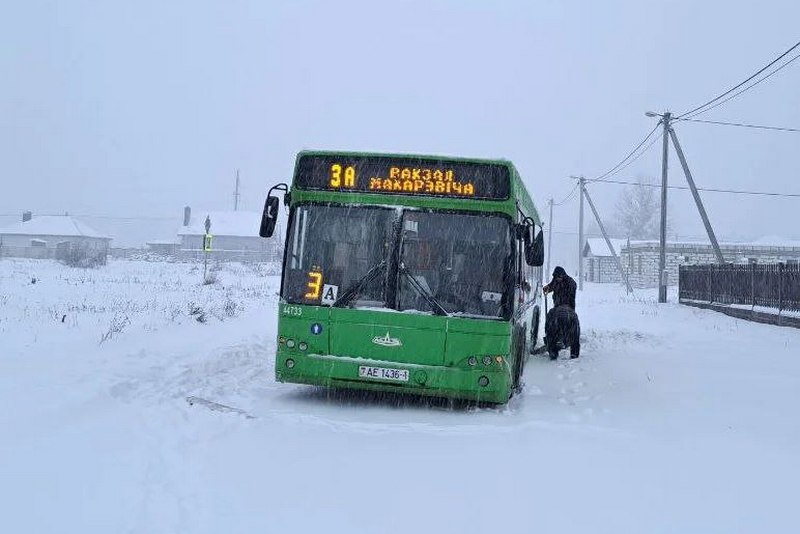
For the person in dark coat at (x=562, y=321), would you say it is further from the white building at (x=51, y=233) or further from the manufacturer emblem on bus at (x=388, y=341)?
the white building at (x=51, y=233)

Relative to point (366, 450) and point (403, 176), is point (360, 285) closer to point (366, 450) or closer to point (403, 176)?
point (403, 176)

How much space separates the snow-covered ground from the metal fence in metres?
8.00

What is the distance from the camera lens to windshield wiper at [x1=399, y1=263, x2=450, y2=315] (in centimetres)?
782

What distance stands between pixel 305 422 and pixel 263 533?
3027mm

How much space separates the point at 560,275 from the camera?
1386cm

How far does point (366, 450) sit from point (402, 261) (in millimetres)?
2408

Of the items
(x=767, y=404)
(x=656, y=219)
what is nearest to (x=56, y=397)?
(x=767, y=404)

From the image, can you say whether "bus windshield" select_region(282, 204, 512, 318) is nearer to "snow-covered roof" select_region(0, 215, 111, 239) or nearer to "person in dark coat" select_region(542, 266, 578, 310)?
"person in dark coat" select_region(542, 266, 578, 310)

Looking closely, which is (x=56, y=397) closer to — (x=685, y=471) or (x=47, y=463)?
(x=47, y=463)

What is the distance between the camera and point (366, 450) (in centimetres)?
622

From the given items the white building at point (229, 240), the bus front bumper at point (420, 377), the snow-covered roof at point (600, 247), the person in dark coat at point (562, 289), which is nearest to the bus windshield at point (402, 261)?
the bus front bumper at point (420, 377)

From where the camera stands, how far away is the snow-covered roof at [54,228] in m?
97.3

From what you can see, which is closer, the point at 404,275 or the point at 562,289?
the point at 404,275

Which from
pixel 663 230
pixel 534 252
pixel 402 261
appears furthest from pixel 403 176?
pixel 663 230
